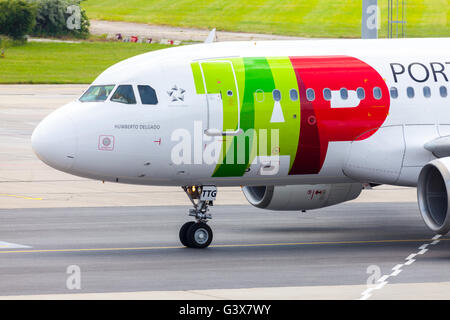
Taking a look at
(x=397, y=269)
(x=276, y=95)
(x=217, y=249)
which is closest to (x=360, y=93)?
(x=276, y=95)

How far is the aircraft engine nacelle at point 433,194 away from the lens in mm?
21188

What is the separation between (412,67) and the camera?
22891mm

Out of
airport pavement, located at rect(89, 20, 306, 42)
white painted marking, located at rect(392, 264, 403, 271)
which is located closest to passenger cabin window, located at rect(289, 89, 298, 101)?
white painted marking, located at rect(392, 264, 403, 271)

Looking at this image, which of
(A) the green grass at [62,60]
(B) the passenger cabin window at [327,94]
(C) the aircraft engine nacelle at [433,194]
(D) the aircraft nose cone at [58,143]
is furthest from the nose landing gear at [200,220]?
(A) the green grass at [62,60]

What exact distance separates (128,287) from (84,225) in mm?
7524

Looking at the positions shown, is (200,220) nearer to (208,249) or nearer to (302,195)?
(208,249)

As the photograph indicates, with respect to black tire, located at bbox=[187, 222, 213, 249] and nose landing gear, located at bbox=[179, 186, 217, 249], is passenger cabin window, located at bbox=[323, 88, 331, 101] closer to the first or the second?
nose landing gear, located at bbox=[179, 186, 217, 249]

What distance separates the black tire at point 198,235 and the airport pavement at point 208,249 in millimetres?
252

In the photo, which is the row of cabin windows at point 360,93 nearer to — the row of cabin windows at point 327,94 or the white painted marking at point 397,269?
the row of cabin windows at point 327,94

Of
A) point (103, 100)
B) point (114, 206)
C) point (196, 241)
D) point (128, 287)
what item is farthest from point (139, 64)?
point (114, 206)

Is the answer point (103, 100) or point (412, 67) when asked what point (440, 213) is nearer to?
point (412, 67)

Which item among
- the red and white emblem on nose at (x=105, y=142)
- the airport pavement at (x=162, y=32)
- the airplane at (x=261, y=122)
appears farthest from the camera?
the airport pavement at (x=162, y=32)

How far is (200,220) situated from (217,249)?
2.44 ft

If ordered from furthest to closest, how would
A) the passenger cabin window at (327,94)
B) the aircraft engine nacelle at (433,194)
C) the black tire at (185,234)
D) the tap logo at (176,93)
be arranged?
1. the black tire at (185,234)
2. the passenger cabin window at (327,94)
3. the tap logo at (176,93)
4. the aircraft engine nacelle at (433,194)
